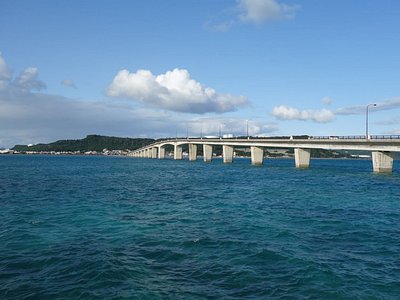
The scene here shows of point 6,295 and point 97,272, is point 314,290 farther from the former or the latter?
point 6,295

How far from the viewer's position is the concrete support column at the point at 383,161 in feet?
248

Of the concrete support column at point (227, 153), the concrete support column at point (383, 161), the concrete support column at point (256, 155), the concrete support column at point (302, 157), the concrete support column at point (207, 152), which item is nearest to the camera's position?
the concrete support column at point (383, 161)

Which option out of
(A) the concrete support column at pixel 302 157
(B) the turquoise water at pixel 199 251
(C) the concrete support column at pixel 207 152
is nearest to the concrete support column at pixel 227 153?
(C) the concrete support column at pixel 207 152

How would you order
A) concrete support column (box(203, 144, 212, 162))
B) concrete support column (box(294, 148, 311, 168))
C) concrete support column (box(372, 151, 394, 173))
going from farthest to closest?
concrete support column (box(203, 144, 212, 162)), concrete support column (box(294, 148, 311, 168)), concrete support column (box(372, 151, 394, 173))

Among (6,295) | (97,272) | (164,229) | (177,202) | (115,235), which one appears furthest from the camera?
(177,202)

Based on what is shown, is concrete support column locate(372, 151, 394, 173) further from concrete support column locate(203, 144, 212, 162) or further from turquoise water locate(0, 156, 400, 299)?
concrete support column locate(203, 144, 212, 162)

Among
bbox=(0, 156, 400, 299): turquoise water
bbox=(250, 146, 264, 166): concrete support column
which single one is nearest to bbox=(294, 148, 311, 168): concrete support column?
bbox=(250, 146, 264, 166): concrete support column

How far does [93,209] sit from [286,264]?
21.1 metres

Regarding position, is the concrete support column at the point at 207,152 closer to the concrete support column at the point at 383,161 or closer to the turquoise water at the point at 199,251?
the concrete support column at the point at 383,161

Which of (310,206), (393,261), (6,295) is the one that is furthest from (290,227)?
(6,295)

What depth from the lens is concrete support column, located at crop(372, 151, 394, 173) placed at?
2975 inches

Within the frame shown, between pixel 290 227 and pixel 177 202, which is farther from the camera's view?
pixel 177 202

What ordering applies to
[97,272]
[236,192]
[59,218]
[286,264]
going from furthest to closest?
[236,192], [59,218], [286,264], [97,272]

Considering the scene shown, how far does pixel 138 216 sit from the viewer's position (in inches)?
1139
